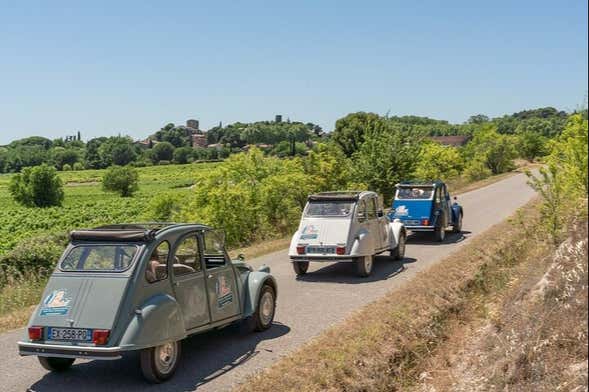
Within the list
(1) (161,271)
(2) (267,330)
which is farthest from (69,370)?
(2) (267,330)

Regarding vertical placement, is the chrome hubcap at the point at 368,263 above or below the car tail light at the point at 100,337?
below

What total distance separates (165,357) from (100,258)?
1490 millimetres

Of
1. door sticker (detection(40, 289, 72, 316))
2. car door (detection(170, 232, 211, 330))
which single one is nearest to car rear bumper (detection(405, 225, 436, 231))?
car door (detection(170, 232, 211, 330))

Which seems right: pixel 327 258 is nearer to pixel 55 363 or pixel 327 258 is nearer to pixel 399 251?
pixel 399 251

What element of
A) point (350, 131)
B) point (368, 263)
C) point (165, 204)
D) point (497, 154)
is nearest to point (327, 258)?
point (368, 263)

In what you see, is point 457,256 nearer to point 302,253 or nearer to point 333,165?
point 302,253

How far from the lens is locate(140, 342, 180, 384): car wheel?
7691 millimetres

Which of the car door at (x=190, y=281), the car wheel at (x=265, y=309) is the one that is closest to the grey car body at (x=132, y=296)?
the car door at (x=190, y=281)

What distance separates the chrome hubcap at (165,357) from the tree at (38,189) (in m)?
105

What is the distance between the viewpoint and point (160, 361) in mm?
7867

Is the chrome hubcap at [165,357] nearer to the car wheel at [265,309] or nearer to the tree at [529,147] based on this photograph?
the car wheel at [265,309]

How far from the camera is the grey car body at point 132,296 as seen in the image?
24.2 ft

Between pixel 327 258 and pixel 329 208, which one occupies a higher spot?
pixel 329 208

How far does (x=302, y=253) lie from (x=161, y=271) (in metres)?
7.21
